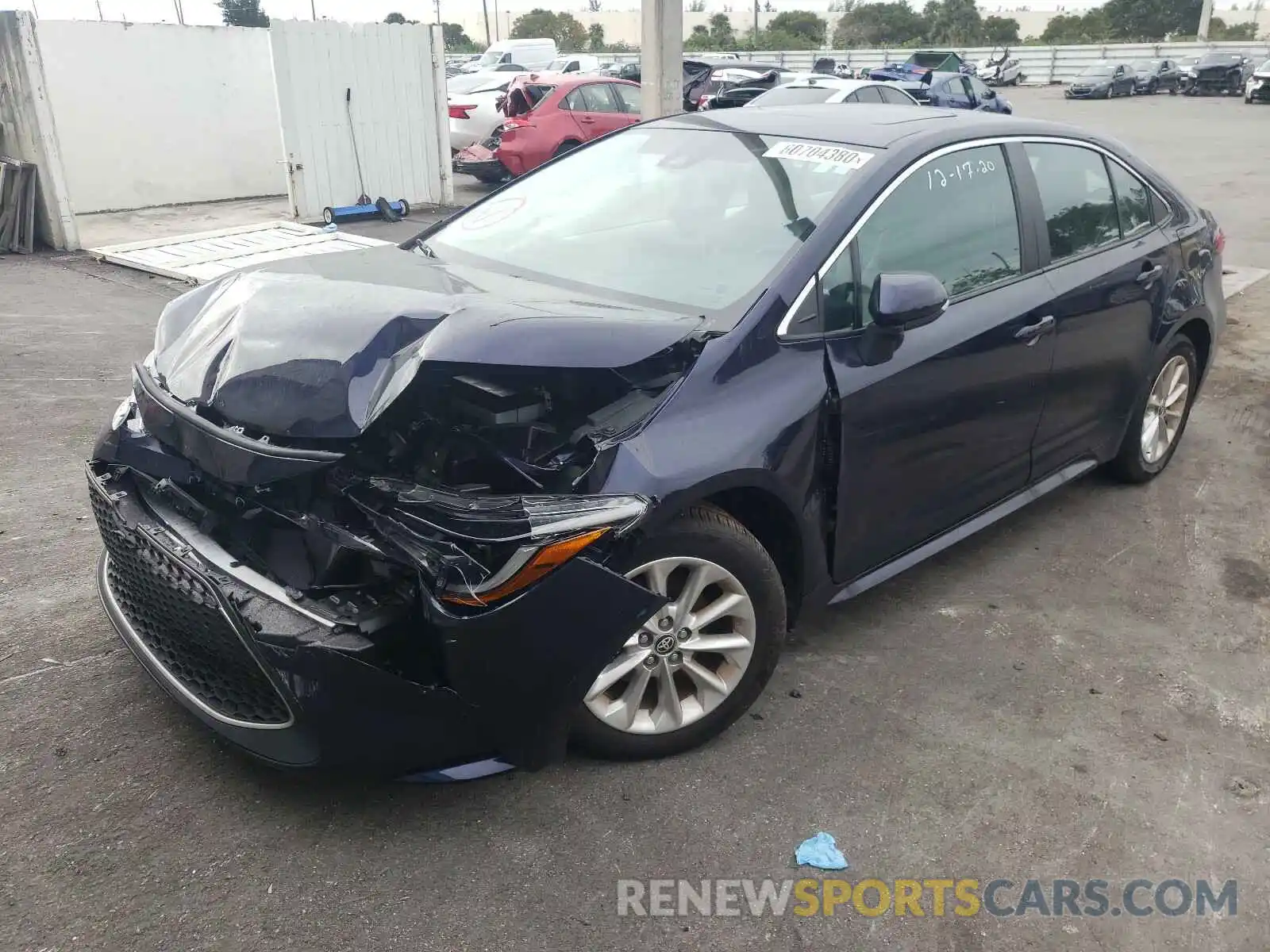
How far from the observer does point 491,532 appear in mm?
2412

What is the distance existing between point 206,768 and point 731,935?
146cm

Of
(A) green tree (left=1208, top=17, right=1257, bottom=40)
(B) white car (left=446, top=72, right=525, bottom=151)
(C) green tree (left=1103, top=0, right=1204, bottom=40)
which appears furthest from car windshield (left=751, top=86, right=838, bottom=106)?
(A) green tree (left=1208, top=17, right=1257, bottom=40)

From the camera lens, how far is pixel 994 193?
373 centimetres

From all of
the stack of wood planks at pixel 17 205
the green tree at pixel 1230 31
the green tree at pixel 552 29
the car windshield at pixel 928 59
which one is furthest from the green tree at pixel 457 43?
the stack of wood planks at pixel 17 205

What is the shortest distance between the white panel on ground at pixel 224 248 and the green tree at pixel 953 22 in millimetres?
56853

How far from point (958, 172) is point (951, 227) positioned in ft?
0.68

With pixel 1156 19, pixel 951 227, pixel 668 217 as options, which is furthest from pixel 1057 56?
pixel 668 217

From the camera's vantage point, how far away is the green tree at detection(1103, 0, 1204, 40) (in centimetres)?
5962

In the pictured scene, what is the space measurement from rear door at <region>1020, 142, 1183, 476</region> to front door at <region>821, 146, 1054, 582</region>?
0.16m

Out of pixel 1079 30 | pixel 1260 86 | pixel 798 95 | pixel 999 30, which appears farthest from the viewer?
pixel 1079 30

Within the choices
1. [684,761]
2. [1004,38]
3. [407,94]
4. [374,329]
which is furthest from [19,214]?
[1004,38]

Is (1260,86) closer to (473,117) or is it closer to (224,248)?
(473,117)

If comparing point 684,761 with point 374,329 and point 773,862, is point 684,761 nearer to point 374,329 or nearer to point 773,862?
point 773,862

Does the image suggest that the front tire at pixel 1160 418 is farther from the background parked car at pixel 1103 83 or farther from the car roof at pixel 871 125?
the background parked car at pixel 1103 83
